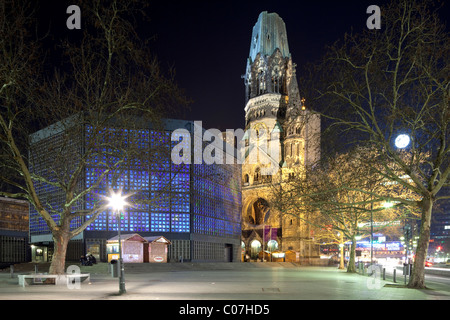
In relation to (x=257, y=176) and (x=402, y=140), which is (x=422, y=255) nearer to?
(x=402, y=140)

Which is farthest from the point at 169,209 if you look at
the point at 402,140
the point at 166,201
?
the point at 402,140

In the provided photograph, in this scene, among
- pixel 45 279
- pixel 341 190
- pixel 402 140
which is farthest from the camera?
pixel 402 140

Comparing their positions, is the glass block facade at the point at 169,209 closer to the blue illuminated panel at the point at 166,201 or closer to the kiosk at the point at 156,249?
the blue illuminated panel at the point at 166,201

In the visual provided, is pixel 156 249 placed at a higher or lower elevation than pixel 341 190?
lower

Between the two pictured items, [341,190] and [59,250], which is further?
[341,190]

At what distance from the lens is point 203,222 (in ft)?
228

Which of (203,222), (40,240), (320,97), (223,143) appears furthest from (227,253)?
(320,97)

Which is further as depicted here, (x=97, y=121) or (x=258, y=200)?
(x=258, y=200)

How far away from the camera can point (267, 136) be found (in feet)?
368

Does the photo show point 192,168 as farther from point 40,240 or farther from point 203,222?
point 40,240

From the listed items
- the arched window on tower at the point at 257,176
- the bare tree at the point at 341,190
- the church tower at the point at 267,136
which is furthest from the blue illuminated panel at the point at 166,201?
the arched window on tower at the point at 257,176

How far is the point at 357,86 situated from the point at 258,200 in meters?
89.3

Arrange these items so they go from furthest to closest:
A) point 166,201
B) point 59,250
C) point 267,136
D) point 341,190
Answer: point 267,136 < point 166,201 < point 341,190 < point 59,250

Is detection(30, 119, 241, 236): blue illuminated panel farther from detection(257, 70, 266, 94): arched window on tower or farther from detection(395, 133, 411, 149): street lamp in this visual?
detection(257, 70, 266, 94): arched window on tower
